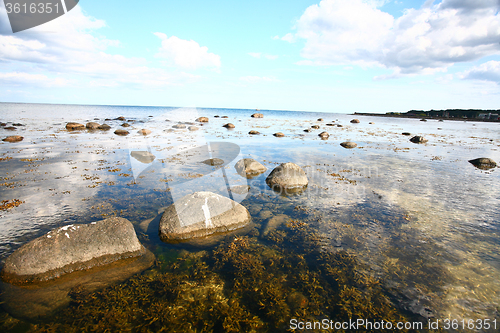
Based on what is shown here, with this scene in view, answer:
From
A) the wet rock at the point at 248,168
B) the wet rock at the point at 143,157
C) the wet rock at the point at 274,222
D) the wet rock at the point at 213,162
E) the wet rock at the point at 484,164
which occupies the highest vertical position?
the wet rock at the point at 484,164

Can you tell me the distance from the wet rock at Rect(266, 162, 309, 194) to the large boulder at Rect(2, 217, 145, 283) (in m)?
7.50

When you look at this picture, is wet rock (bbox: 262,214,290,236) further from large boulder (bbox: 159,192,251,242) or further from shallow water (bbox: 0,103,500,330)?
large boulder (bbox: 159,192,251,242)

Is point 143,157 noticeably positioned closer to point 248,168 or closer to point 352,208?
point 248,168

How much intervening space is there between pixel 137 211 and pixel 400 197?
12392mm

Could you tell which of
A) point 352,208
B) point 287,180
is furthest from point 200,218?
point 352,208

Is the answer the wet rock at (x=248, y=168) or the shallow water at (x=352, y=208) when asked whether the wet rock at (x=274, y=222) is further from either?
the wet rock at (x=248, y=168)

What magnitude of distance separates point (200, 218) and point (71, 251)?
3.54 metres

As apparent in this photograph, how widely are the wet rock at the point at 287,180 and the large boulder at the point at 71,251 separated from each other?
750 centimetres

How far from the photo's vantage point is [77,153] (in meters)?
19.3

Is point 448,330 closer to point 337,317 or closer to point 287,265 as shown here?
point 337,317

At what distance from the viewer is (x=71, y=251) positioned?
5855 millimetres

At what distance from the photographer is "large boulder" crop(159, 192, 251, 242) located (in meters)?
7.33

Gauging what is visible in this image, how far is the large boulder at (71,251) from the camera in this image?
17.8 feet

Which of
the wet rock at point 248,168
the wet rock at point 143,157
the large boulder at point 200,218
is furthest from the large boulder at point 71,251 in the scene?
the wet rock at point 143,157
